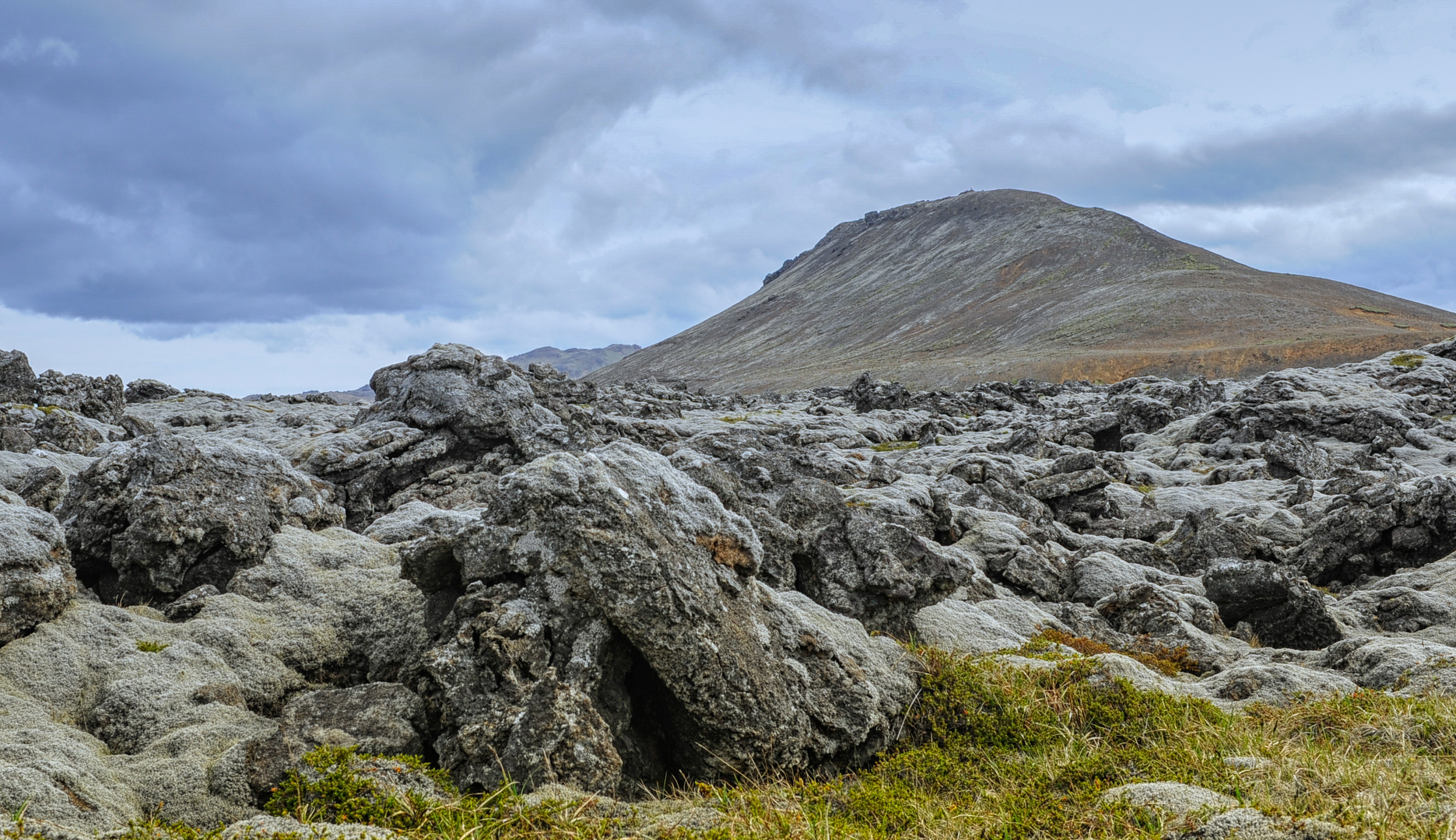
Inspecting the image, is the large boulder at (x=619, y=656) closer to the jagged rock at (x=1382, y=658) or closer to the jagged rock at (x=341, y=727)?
the jagged rock at (x=341, y=727)

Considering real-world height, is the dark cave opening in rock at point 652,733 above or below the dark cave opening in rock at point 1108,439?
below

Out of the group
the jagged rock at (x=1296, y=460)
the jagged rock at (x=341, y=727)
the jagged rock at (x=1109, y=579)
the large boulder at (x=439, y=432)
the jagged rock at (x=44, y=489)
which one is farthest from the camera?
the jagged rock at (x=1296, y=460)

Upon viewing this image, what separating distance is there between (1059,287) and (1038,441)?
170803 mm

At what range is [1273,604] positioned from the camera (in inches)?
591

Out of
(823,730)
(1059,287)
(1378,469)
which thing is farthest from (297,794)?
(1059,287)

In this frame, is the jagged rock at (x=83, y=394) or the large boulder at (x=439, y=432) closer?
the large boulder at (x=439, y=432)

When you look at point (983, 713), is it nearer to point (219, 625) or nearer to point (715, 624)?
point (715, 624)

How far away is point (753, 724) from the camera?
27.3ft

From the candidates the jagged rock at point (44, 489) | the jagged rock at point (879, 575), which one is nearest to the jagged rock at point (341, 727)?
the jagged rock at point (879, 575)

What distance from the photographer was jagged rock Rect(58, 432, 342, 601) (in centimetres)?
1062

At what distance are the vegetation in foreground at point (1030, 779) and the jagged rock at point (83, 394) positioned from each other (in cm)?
3270

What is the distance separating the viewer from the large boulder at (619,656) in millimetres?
7668

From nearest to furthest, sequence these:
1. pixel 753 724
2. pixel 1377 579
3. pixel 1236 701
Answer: pixel 753 724, pixel 1236 701, pixel 1377 579

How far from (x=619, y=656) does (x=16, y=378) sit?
118ft
